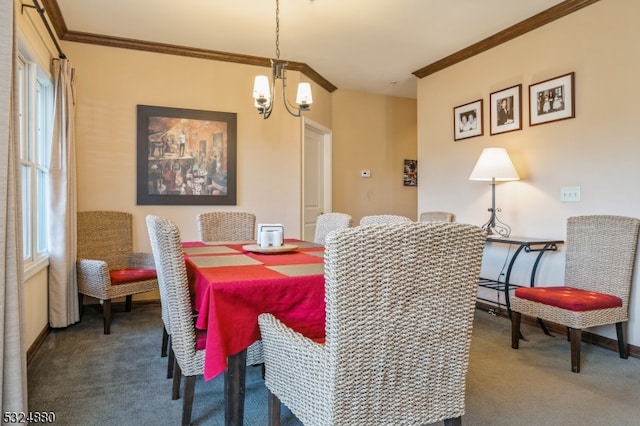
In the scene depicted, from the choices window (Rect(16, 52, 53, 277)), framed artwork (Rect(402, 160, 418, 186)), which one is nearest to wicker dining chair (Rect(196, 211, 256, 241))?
window (Rect(16, 52, 53, 277))

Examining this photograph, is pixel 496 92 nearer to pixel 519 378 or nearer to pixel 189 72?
pixel 519 378

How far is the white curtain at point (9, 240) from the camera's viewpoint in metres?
1.52

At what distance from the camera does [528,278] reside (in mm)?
3684

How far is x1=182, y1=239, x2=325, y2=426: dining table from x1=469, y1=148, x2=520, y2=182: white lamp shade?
2269 mm

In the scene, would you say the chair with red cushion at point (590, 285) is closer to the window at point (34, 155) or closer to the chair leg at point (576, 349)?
the chair leg at point (576, 349)

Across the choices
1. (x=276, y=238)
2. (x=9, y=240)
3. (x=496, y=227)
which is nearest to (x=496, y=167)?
(x=496, y=227)

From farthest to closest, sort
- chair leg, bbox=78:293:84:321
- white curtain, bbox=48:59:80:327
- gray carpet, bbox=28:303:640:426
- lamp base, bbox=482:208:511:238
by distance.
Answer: lamp base, bbox=482:208:511:238, chair leg, bbox=78:293:84:321, white curtain, bbox=48:59:80:327, gray carpet, bbox=28:303:640:426

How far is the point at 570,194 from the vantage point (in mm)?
3305

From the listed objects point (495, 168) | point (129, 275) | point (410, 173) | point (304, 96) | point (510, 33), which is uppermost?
point (510, 33)

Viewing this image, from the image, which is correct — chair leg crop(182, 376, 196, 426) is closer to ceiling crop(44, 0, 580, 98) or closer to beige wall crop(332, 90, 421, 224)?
ceiling crop(44, 0, 580, 98)

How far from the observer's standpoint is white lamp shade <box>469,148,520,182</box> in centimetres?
354

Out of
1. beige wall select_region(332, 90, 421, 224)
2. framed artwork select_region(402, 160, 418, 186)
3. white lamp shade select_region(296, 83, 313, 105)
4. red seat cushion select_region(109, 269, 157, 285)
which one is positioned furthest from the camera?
framed artwork select_region(402, 160, 418, 186)

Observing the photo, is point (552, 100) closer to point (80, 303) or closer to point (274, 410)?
point (274, 410)

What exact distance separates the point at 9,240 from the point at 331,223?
81.3 inches
